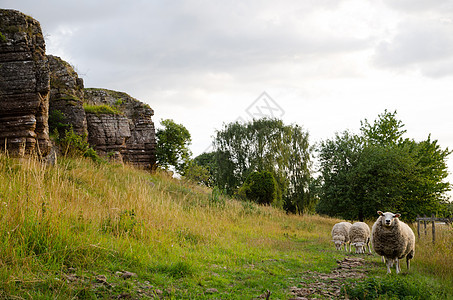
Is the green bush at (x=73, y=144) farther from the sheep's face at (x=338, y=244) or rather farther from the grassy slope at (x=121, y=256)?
the sheep's face at (x=338, y=244)

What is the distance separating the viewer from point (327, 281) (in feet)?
22.5

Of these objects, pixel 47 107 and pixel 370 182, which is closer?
pixel 47 107

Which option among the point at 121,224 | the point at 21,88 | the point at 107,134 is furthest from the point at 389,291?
the point at 107,134

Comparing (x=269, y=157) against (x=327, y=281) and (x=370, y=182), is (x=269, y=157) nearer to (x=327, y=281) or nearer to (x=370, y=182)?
(x=370, y=182)

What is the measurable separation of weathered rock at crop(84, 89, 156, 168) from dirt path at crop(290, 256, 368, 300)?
20610 millimetres

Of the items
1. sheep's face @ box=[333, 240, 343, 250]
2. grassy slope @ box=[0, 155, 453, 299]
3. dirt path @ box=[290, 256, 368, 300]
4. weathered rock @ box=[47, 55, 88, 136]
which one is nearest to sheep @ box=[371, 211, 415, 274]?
grassy slope @ box=[0, 155, 453, 299]

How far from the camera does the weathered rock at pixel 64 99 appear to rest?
66.5ft

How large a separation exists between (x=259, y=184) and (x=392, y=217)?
730 inches

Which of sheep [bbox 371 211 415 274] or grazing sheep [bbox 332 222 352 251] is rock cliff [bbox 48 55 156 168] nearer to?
grazing sheep [bbox 332 222 352 251]

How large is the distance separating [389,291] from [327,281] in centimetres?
153

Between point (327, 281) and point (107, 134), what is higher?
point (107, 134)

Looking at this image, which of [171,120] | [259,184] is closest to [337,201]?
[259,184]

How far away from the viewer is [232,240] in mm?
10547

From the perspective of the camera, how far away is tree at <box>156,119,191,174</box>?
27.4 m
